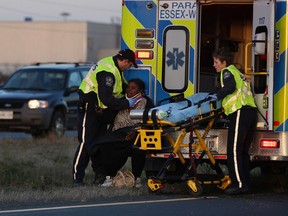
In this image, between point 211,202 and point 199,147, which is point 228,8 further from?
point 211,202

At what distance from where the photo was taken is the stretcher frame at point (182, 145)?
35.0 feet

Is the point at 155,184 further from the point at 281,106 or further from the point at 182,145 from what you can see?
the point at 281,106

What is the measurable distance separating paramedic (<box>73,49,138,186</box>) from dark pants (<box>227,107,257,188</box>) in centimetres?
140

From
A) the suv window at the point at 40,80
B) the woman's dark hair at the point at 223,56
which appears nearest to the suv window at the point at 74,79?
the suv window at the point at 40,80

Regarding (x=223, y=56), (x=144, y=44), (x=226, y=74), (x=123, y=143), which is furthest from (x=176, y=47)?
(x=123, y=143)

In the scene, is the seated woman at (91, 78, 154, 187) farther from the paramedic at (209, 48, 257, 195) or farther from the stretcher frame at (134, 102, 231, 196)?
the paramedic at (209, 48, 257, 195)

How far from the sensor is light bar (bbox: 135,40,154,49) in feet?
37.6

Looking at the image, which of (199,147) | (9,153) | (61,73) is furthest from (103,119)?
(61,73)

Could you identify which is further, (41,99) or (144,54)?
(41,99)

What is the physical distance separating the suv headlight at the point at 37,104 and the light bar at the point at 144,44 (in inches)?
310

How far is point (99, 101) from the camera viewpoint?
458 inches

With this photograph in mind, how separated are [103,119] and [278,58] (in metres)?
2.46

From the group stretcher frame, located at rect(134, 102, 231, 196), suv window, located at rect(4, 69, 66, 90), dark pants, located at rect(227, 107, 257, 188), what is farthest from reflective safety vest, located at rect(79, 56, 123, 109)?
suv window, located at rect(4, 69, 66, 90)

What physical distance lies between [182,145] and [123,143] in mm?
1090
